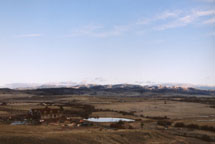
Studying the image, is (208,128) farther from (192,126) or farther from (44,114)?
(44,114)

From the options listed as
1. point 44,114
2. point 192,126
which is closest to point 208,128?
point 192,126

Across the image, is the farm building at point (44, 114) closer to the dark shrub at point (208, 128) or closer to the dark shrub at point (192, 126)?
the dark shrub at point (192, 126)

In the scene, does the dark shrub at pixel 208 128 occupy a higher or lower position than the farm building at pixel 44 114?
lower

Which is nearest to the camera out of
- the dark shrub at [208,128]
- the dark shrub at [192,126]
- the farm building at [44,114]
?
the dark shrub at [208,128]

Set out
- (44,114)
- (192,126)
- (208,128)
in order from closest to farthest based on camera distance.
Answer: (208,128), (192,126), (44,114)

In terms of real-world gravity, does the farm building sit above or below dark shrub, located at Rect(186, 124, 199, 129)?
above

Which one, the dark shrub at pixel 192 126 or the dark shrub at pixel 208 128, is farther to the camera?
the dark shrub at pixel 192 126

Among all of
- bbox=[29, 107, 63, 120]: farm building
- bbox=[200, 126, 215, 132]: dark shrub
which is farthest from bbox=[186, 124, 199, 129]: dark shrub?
bbox=[29, 107, 63, 120]: farm building

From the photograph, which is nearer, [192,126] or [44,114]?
[192,126]

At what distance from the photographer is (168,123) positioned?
35.2 metres

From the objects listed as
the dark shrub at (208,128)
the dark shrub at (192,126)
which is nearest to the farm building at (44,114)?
the dark shrub at (192,126)

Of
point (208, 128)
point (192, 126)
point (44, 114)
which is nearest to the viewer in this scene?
point (208, 128)

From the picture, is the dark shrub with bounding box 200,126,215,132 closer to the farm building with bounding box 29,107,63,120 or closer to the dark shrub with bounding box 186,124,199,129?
the dark shrub with bounding box 186,124,199,129

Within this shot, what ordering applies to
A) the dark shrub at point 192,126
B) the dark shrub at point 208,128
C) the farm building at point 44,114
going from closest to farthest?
1. the dark shrub at point 208,128
2. the dark shrub at point 192,126
3. the farm building at point 44,114
